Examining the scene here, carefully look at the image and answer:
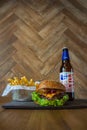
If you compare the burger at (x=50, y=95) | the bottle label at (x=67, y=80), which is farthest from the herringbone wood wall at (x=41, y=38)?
the burger at (x=50, y=95)

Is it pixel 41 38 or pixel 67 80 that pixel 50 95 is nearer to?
pixel 67 80

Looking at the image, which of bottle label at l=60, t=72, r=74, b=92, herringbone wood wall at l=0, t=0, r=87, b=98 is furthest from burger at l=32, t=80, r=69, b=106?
herringbone wood wall at l=0, t=0, r=87, b=98

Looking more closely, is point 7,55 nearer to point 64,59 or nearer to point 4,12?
point 4,12

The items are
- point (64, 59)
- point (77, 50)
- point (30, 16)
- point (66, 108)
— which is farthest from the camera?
point (30, 16)

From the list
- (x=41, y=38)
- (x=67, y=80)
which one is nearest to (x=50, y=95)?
(x=67, y=80)

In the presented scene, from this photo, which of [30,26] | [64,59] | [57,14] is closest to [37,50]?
[30,26]

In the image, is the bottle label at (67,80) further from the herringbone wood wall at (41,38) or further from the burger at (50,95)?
the herringbone wood wall at (41,38)
